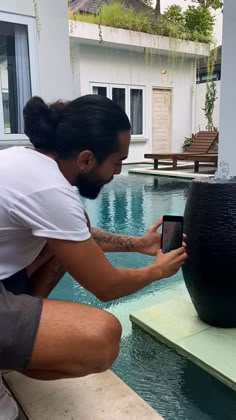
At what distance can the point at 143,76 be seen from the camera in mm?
11523

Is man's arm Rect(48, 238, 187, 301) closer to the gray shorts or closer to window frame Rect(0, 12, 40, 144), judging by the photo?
the gray shorts

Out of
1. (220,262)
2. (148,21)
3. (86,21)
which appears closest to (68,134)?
(220,262)

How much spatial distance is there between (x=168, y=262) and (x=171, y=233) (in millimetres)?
180

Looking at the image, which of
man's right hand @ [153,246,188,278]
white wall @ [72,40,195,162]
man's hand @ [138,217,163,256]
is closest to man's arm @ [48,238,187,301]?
man's right hand @ [153,246,188,278]

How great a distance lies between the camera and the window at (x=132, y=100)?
11.1 m

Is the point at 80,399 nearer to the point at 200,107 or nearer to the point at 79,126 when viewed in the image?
the point at 79,126

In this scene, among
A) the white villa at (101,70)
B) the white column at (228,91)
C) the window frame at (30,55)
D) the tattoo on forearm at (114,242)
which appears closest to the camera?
the tattoo on forearm at (114,242)

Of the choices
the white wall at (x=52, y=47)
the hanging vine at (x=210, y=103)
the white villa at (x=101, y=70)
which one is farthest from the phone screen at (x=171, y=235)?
the hanging vine at (x=210, y=103)

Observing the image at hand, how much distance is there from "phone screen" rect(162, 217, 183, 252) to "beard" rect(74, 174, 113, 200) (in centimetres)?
32

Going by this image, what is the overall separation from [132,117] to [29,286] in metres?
10.7

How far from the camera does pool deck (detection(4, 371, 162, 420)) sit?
1252 millimetres

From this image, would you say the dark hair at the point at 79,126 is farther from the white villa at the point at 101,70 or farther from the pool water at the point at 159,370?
the white villa at the point at 101,70

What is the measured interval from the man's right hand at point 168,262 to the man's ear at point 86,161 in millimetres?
412

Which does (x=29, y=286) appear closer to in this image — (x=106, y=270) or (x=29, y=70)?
(x=106, y=270)
